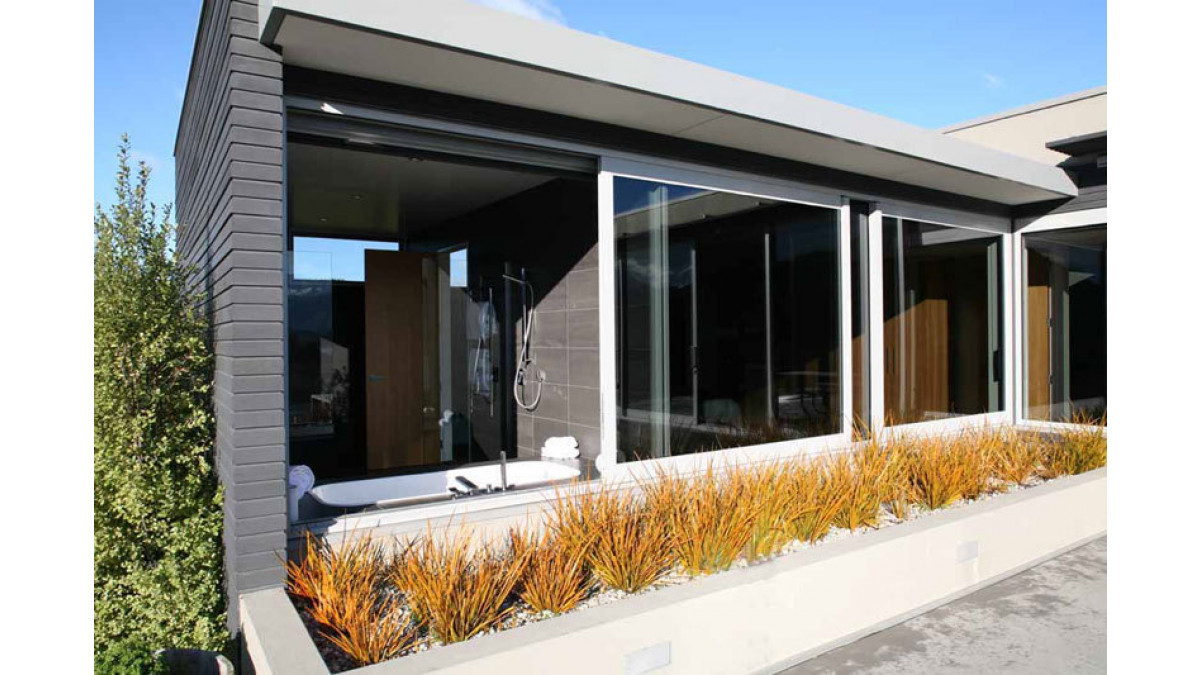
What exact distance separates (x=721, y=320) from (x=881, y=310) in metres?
2.02

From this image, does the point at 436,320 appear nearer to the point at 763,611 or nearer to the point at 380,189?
the point at 380,189

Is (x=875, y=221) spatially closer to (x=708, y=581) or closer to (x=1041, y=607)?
(x=1041, y=607)

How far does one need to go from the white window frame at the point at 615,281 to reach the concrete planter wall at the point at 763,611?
1.16 meters

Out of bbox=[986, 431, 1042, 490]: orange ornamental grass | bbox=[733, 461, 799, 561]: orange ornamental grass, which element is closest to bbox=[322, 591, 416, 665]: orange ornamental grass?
bbox=[733, 461, 799, 561]: orange ornamental grass

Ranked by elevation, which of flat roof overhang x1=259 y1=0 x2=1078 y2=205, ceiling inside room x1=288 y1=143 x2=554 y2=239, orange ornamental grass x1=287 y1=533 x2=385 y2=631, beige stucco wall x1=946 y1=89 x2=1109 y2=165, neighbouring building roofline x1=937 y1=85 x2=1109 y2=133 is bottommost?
orange ornamental grass x1=287 y1=533 x2=385 y2=631

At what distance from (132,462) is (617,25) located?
33.3 feet

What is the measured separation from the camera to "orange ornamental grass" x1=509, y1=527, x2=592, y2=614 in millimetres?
3053

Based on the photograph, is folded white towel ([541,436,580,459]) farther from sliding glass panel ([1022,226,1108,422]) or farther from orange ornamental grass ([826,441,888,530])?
sliding glass panel ([1022,226,1108,422])

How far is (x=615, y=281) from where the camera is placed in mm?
4984

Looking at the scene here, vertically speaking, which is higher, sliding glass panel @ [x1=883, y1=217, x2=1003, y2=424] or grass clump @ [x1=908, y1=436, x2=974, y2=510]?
sliding glass panel @ [x1=883, y1=217, x2=1003, y2=424]

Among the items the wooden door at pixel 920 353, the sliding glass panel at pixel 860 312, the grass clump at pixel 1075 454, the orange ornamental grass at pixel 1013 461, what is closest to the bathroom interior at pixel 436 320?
the sliding glass panel at pixel 860 312

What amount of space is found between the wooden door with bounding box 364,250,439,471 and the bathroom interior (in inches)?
0.6
